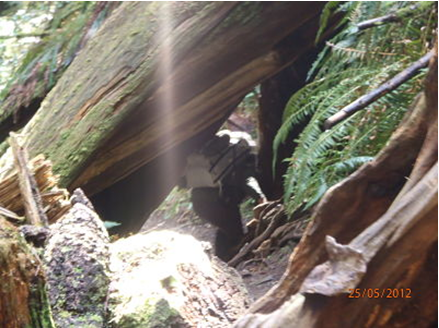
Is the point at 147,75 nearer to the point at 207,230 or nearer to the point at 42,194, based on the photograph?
the point at 42,194

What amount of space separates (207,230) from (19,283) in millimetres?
3098

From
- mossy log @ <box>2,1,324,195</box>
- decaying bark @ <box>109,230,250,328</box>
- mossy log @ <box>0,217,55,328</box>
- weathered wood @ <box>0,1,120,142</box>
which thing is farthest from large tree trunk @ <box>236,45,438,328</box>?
weathered wood @ <box>0,1,120,142</box>

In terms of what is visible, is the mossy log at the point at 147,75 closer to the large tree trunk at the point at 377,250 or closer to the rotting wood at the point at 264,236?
the rotting wood at the point at 264,236

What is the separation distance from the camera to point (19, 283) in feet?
3.73

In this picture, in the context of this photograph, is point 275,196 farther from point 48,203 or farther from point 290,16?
point 48,203

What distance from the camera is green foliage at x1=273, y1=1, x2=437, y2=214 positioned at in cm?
164

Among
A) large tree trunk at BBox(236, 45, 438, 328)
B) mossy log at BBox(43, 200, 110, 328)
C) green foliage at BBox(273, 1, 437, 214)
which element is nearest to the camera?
large tree trunk at BBox(236, 45, 438, 328)

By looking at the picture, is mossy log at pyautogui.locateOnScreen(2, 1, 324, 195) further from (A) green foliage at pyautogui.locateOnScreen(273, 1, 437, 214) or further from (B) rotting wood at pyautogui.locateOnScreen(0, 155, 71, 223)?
(A) green foliage at pyautogui.locateOnScreen(273, 1, 437, 214)

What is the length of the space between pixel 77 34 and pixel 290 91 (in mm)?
1165

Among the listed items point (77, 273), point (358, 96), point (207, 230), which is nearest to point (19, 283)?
point (77, 273)

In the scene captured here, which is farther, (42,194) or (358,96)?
(42,194)

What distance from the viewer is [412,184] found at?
87cm

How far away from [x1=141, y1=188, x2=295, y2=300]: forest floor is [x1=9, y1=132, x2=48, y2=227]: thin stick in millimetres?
791

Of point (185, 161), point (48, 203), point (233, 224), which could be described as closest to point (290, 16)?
point (185, 161)
